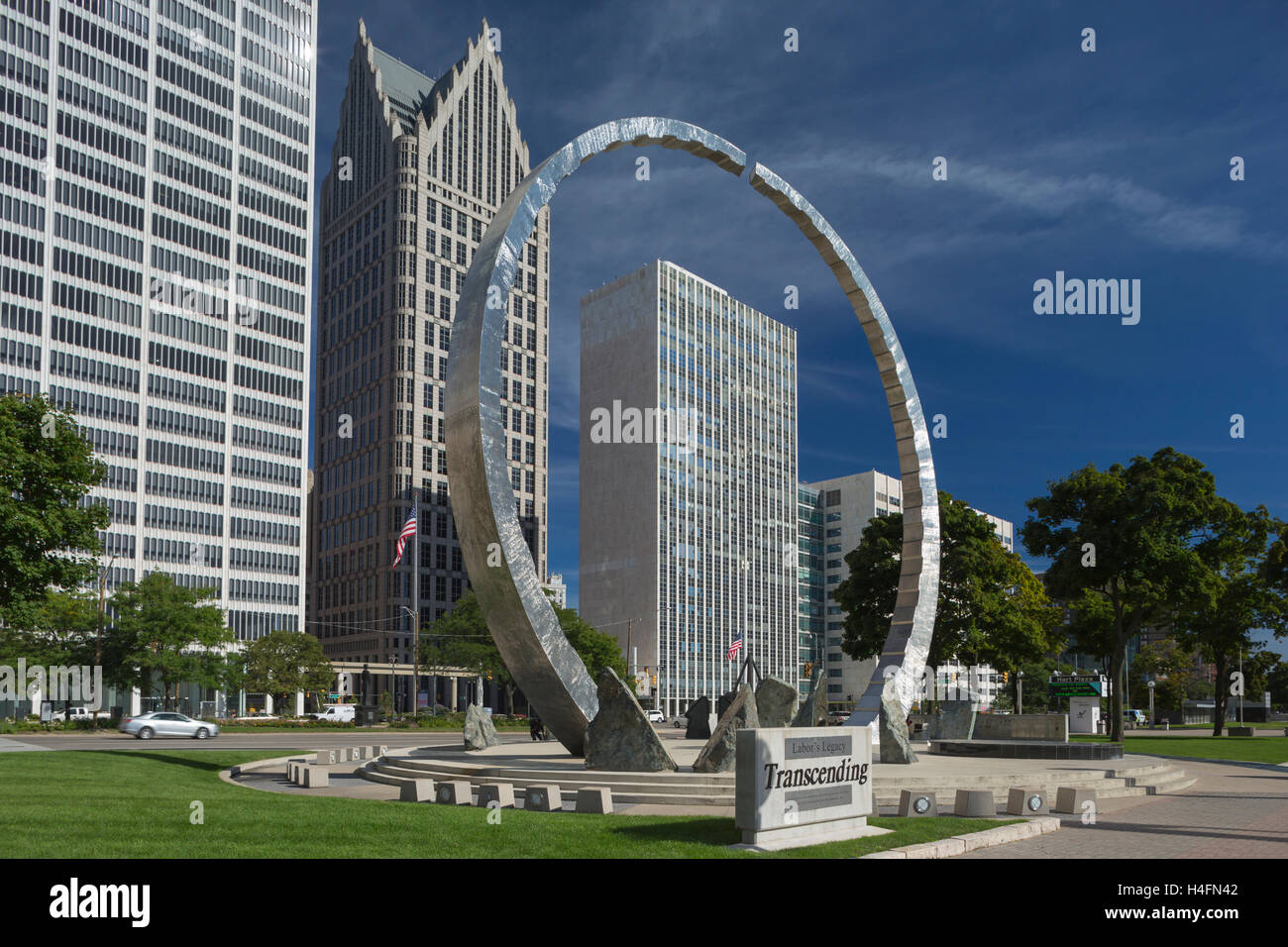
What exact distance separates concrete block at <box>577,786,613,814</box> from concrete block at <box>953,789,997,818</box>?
6001 millimetres

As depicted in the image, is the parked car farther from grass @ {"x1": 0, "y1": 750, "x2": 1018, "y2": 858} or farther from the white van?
grass @ {"x1": 0, "y1": 750, "x2": 1018, "y2": 858}

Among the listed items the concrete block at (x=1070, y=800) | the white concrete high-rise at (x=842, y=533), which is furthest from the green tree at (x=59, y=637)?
the white concrete high-rise at (x=842, y=533)

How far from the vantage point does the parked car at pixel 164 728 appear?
49.8 m

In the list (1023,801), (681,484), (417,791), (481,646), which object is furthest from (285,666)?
(1023,801)

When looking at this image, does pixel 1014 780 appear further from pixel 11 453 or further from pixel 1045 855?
pixel 11 453

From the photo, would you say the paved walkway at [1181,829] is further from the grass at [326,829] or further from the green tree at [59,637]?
the green tree at [59,637]

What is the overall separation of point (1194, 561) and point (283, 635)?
227ft

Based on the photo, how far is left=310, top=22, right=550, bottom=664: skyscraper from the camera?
132000 millimetres

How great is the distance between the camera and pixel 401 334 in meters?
134

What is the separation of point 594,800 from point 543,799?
960 millimetres

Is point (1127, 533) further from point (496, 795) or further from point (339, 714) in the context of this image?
point (339, 714)

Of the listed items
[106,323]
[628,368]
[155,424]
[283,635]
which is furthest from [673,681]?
[106,323]

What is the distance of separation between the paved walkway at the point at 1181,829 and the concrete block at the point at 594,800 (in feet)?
20.1

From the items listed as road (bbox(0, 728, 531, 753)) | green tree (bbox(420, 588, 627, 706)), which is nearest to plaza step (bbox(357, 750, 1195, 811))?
road (bbox(0, 728, 531, 753))
